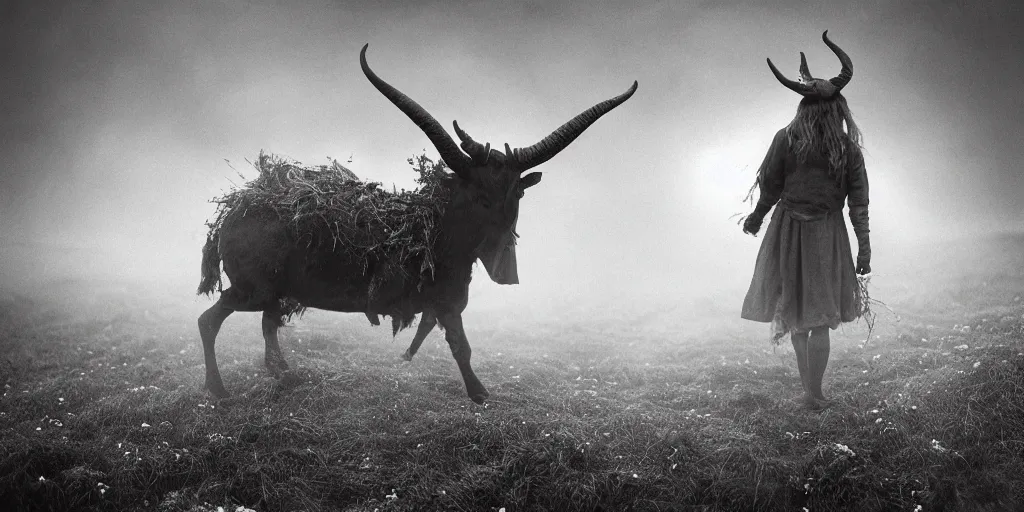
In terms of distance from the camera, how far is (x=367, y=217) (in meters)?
5.92

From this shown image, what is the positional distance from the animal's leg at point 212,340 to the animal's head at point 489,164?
3.26 metres

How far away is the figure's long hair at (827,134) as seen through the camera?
510 centimetres

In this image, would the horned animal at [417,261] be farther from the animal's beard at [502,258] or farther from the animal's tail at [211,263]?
the animal's tail at [211,263]

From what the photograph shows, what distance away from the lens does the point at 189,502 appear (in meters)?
3.57

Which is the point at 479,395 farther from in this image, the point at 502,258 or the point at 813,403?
the point at 813,403

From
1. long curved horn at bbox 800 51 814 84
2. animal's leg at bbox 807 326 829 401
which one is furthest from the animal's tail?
long curved horn at bbox 800 51 814 84

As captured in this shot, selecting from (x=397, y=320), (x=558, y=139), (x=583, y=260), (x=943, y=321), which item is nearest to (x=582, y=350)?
(x=397, y=320)

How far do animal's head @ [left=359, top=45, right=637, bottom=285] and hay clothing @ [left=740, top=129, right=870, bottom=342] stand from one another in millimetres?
1971

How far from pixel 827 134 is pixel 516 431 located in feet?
13.6

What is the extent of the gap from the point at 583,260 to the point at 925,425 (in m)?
17.7

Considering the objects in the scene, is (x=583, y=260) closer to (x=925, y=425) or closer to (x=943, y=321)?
(x=943, y=321)

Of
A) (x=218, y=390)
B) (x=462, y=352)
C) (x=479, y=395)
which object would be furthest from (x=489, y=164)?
(x=218, y=390)

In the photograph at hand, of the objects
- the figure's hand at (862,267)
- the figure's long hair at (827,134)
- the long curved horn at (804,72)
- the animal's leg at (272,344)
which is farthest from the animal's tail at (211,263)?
the figure's hand at (862,267)

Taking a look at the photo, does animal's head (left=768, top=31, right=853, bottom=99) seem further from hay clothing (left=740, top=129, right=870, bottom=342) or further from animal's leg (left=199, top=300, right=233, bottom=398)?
animal's leg (left=199, top=300, right=233, bottom=398)
